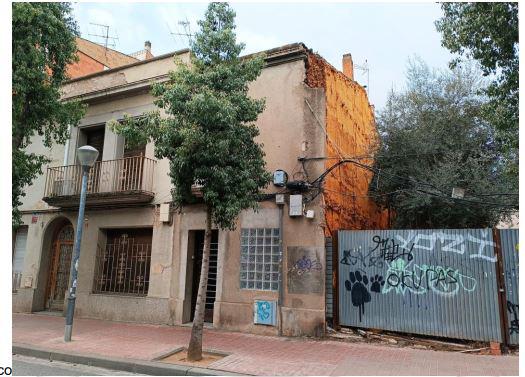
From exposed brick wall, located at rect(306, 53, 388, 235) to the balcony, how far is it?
4782 millimetres

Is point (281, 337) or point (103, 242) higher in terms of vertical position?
point (103, 242)

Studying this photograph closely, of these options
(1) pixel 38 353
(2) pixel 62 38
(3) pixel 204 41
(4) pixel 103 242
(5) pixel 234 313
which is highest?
(2) pixel 62 38

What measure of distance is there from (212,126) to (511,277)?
5.93 metres

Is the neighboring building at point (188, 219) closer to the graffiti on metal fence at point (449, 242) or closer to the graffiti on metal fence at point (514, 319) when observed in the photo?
the graffiti on metal fence at point (449, 242)

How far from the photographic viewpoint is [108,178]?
12.1m

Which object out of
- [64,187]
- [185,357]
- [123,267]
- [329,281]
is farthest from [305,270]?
[64,187]

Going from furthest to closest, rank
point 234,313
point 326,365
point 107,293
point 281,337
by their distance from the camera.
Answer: point 107,293 → point 234,313 → point 281,337 → point 326,365

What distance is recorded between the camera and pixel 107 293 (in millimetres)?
11711

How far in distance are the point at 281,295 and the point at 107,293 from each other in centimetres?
520

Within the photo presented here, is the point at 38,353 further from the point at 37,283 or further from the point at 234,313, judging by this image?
the point at 37,283

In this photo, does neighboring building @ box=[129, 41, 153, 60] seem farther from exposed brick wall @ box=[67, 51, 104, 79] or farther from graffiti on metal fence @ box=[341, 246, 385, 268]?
graffiti on metal fence @ box=[341, 246, 385, 268]

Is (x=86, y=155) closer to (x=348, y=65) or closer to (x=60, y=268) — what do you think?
(x=60, y=268)

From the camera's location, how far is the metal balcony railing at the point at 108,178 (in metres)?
11.6

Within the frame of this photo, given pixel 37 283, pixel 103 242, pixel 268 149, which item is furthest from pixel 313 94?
pixel 37 283
